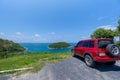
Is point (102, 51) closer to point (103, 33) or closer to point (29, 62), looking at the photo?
point (29, 62)

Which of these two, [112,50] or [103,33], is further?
[103,33]

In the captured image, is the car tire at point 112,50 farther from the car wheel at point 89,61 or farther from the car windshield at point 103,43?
the car wheel at point 89,61

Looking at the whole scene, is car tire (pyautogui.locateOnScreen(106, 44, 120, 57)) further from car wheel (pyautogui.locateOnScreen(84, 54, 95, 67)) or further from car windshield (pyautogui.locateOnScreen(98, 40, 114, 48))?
car wheel (pyautogui.locateOnScreen(84, 54, 95, 67))

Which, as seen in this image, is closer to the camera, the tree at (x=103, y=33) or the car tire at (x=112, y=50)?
the car tire at (x=112, y=50)

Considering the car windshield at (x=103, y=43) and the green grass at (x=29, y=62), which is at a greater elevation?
the car windshield at (x=103, y=43)

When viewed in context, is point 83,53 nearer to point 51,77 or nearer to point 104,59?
point 104,59

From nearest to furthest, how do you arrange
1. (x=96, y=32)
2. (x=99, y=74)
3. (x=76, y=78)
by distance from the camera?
(x=76, y=78) → (x=99, y=74) → (x=96, y=32)

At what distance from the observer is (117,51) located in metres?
8.82

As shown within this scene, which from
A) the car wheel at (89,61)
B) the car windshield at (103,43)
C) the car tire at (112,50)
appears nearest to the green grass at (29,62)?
the car wheel at (89,61)

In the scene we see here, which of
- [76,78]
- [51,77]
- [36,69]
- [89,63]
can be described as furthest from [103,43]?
[36,69]

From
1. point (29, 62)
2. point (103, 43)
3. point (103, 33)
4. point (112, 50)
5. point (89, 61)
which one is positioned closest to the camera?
point (112, 50)

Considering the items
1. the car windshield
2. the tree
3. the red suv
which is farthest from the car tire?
the tree

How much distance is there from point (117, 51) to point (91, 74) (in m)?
2.40

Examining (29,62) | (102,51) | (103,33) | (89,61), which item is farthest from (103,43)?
(103,33)
